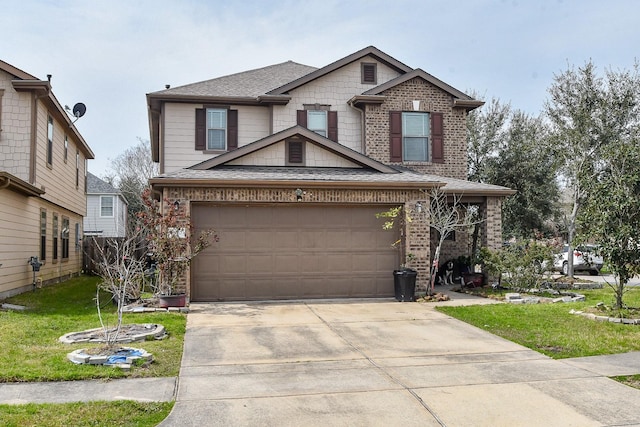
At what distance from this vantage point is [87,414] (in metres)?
5.07

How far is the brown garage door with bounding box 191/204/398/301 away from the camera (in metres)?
13.0

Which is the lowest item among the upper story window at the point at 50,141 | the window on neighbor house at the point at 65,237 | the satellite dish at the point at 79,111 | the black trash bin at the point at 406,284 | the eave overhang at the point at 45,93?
the black trash bin at the point at 406,284

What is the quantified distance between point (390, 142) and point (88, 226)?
80.8 ft

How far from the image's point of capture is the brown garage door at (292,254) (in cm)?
1303

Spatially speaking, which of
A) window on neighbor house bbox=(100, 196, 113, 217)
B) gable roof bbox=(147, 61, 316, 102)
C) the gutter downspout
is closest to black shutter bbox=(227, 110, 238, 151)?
gable roof bbox=(147, 61, 316, 102)

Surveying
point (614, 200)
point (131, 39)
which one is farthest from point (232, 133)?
point (614, 200)

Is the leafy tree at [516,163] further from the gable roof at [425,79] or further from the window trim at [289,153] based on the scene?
the window trim at [289,153]

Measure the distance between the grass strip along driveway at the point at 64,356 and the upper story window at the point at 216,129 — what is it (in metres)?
5.81

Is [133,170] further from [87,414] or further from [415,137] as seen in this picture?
[87,414]

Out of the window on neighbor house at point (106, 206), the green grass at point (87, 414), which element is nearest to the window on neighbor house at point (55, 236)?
the green grass at point (87, 414)

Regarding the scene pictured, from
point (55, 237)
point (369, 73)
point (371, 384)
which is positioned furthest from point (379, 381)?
point (55, 237)

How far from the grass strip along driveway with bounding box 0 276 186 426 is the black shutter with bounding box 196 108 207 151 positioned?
5.59 m

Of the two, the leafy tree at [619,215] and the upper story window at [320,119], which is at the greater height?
the upper story window at [320,119]

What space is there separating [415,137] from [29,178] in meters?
11.3
